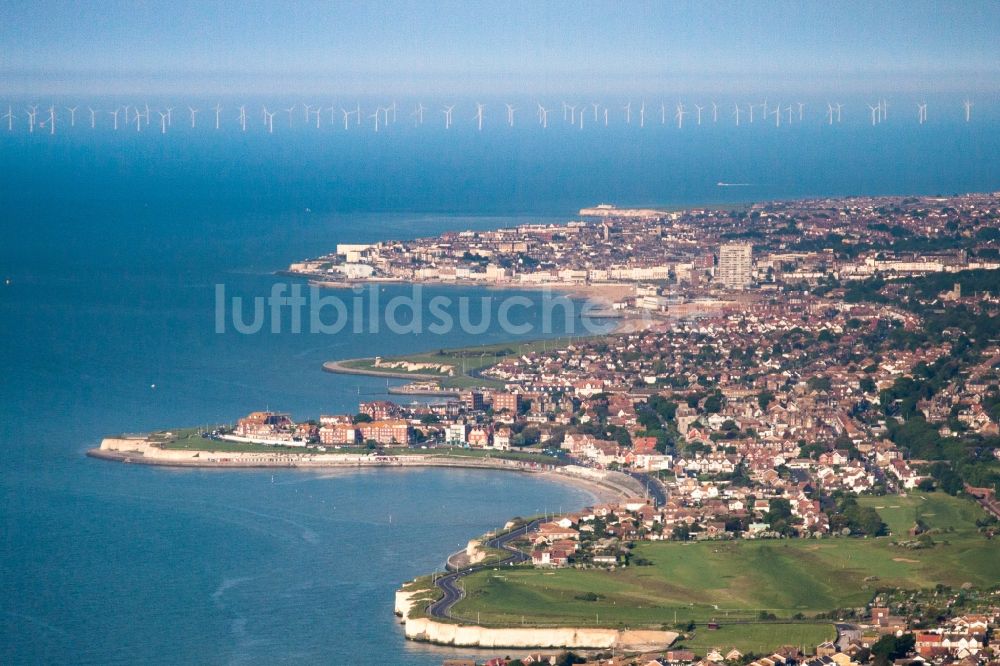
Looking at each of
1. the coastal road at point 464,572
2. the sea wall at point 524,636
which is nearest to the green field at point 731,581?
the coastal road at point 464,572

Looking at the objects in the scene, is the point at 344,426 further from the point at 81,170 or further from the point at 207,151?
the point at 207,151

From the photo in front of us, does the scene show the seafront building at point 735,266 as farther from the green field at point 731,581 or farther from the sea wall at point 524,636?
the sea wall at point 524,636

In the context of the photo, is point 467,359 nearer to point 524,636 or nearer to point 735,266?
point 735,266

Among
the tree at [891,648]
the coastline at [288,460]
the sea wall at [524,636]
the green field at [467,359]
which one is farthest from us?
the green field at [467,359]

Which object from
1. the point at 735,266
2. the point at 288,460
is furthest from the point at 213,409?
the point at 735,266

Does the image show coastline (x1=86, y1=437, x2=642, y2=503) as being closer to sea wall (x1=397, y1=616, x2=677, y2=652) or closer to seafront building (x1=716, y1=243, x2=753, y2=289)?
sea wall (x1=397, y1=616, x2=677, y2=652)

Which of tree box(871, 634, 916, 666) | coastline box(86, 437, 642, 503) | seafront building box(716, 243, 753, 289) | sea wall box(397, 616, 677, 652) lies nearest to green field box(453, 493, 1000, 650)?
sea wall box(397, 616, 677, 652)

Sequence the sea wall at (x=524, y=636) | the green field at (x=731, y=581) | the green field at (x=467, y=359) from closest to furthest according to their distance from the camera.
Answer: the sea wall at (x=524, y=636)
the green field at (x=731, y=581)
the green field at (x=467, y=359)
